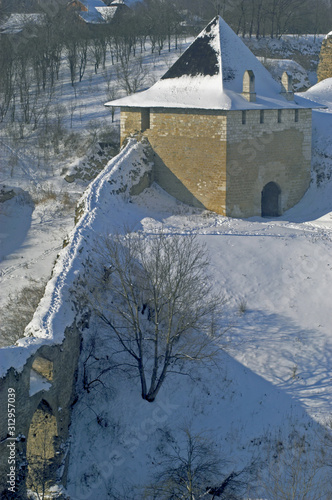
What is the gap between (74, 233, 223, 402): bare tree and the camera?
12406 mm

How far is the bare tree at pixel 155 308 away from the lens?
40.7 feet

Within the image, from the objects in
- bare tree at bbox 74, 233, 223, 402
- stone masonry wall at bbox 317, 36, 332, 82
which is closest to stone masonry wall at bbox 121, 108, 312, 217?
bare tree at bbox 74, 233, 223, 402

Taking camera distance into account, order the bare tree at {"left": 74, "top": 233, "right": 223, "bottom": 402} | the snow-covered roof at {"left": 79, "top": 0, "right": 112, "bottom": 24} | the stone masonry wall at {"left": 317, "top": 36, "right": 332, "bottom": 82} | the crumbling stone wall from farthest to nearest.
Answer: the snow-covered roof at {"left": 79, "top": 0, "right": 112, "bottom": 24}
the stone masonry wall at {"left": 317, "top": 36, "right": 332, "bottom": 82}
the bare tree at {"left": 74, "top": 233, "right": 223, "bottom": 402}
the crumbling stone wall

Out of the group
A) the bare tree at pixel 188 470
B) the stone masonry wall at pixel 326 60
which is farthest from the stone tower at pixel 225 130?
the stone masonry wall at pixel 326 60

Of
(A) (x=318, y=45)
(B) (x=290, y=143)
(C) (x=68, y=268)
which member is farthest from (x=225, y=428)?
(A) (x=318, y=45)

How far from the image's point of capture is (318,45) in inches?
1711

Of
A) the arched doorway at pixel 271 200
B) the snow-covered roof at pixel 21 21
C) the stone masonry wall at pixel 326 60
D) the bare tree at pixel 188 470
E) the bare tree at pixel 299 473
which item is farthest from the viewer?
the snow-covered roof at pixel 21 21

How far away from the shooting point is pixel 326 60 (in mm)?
30734

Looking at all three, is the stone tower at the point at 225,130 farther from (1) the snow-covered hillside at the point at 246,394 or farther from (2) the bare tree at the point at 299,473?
(2) the bare tree at the point at 299,473

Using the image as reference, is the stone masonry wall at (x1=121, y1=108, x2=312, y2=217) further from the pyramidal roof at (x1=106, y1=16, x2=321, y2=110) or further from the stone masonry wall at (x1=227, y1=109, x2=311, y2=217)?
the pyramidal roof at (x1=106, y1=16, x2=321, y2=110)

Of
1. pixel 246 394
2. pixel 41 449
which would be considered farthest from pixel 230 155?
pixel 41 449

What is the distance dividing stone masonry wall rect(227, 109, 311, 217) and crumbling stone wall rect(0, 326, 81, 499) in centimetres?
947

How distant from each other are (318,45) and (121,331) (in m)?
35.0

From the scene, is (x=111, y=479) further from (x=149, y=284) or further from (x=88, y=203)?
(x=88, y=203)
